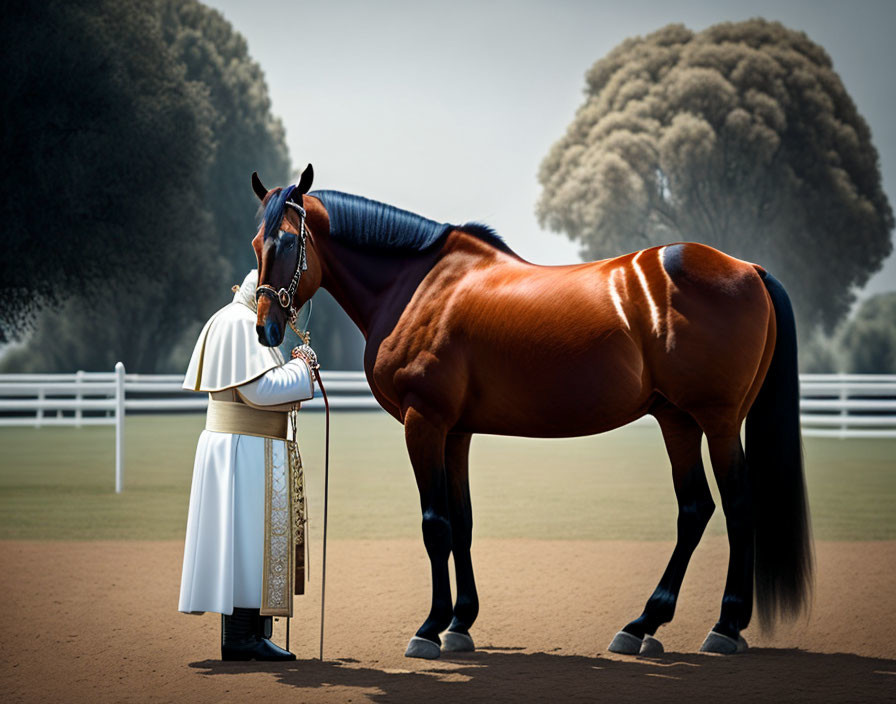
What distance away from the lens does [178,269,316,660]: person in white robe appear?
4598 mm

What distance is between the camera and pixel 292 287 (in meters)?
4.73

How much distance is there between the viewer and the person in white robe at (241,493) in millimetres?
4598

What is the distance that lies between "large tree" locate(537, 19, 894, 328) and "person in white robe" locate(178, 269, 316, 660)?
98.7 ft

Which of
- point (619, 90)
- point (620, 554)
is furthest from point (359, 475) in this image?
point (619, 90)

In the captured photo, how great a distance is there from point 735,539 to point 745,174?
1258 inches

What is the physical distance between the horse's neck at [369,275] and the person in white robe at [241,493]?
0.45m

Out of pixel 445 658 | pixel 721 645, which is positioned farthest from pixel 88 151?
pixel 721 645

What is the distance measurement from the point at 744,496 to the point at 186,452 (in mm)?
13670

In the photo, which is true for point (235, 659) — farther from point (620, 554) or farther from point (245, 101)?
point (245, 101)

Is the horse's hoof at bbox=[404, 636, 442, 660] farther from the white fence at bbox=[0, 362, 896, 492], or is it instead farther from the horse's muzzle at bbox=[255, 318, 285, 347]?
the white fence at bbox=[0, 362, 896, 492]

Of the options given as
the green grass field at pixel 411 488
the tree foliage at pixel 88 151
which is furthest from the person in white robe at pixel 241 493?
the tree foliage at pixel 88 151

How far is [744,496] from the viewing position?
4742mm

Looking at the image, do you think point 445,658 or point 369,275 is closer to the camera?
point 445,658

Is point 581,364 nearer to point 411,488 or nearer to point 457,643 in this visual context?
point 457,643
